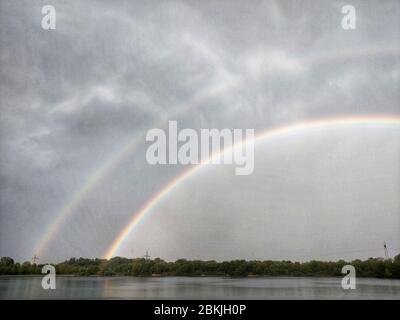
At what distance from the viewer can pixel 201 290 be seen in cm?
2867

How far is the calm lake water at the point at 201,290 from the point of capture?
80.5 ft

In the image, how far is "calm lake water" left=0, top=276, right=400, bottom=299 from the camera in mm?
24531

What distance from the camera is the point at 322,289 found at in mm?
28922

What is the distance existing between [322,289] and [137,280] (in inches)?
639

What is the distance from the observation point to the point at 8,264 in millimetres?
37688
